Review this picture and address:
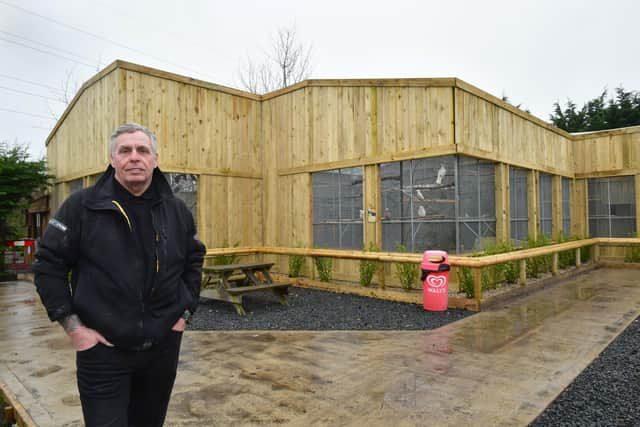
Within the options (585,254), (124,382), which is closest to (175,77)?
(124,382)

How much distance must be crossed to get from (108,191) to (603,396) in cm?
370

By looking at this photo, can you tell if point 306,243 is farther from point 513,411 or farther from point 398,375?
point 513,411

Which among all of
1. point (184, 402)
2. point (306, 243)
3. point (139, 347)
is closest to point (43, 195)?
point (306, 243)

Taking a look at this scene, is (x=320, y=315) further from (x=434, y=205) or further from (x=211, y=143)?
(x=211, y=143)

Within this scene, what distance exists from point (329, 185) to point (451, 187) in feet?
8.44

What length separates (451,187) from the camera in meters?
7.75

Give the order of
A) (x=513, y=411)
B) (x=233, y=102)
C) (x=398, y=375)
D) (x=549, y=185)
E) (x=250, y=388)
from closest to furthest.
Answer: (x=513, y=411) → (x=250, y=388) → (x=398, y=375) → (x=233, y=102) → (x=549, y=185)

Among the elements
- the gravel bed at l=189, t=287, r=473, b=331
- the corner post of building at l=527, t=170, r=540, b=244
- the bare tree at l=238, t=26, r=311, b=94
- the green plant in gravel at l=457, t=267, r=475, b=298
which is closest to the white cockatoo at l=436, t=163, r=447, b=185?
the green plant in gravel at l=457, t=267, r=475, b=298

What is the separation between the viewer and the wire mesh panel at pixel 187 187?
8742 mm

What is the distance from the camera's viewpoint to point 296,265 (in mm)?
8953

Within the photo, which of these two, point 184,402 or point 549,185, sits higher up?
point 549,185

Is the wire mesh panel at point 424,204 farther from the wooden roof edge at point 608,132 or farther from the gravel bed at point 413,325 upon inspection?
the wooden roof edge at point 608,132

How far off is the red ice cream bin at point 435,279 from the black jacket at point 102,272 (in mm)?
4852

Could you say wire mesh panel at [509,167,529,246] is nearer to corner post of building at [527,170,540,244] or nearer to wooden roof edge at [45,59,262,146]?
corner post of building at [527,170,540,244]
